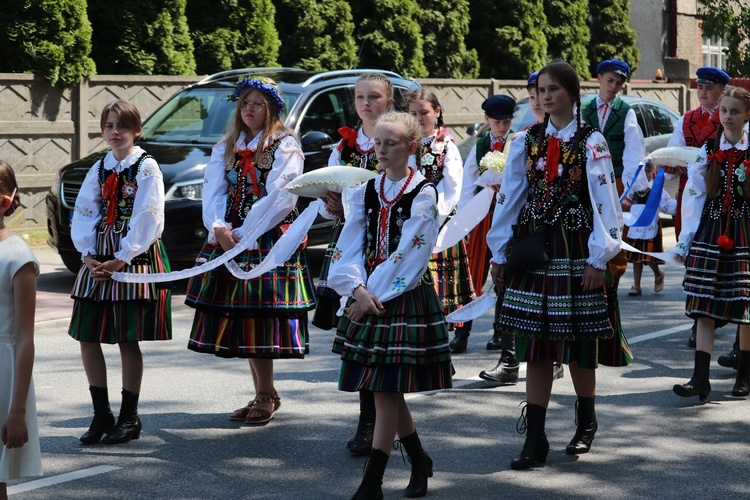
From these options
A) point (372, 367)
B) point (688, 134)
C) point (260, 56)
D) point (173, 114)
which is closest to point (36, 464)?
point (372, 367)

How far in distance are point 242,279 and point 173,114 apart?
6.70 meters

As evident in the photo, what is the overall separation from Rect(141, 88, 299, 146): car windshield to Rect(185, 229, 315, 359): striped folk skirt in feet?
18.6

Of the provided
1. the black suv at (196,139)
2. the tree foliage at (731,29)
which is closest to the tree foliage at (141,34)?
the black suv at (196,139)

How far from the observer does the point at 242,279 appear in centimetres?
640

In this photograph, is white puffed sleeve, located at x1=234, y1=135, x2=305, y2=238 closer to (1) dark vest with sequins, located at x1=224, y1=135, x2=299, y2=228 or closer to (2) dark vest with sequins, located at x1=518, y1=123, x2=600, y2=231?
(1) dark vest with sequins, located at x1=224, y1=135, x2=299, y2=228

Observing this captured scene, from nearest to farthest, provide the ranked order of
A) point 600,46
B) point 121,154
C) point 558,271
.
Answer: point 558,271 → point 121,154 → point 600,46

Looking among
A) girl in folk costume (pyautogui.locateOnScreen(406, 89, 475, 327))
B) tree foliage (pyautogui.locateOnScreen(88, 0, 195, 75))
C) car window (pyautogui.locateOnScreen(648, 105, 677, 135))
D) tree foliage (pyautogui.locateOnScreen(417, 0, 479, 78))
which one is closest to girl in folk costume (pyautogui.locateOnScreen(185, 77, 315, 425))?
girl in folk costume (pyautogui.locateOnScreen(406, 89, 475, 327))

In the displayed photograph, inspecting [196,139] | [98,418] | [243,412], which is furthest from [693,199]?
[196,139]

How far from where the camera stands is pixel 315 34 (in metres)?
20.3

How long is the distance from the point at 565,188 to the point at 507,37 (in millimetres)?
19589

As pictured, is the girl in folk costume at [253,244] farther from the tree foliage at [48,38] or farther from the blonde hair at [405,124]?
the tree foliage at [48,38]

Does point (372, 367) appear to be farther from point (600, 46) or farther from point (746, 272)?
point (600, 46)

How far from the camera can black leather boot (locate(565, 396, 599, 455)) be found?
6023 mm

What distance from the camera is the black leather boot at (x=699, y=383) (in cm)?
710
